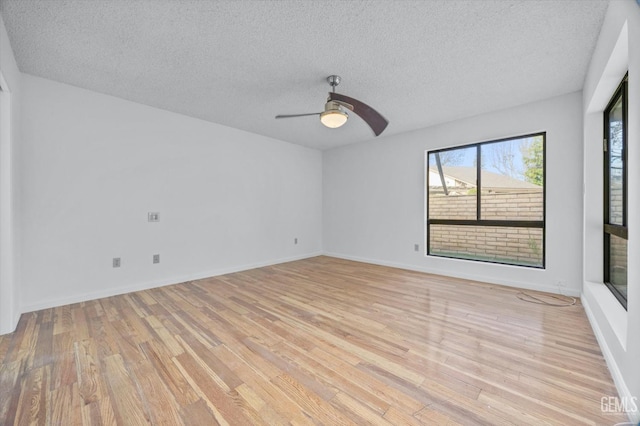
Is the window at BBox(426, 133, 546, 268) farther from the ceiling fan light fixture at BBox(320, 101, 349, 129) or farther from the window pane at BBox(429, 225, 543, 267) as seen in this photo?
the ceiling fan light fixture at BBox(320, 101, 349, 129)

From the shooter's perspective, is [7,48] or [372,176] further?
[372,176]

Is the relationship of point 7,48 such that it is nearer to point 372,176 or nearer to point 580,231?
point 372,176

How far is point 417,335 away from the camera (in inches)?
88.4

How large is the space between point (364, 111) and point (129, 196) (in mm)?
3202

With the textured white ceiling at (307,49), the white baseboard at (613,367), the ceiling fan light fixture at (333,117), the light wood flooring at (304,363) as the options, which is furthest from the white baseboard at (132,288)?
the white baseboard at (613,367)

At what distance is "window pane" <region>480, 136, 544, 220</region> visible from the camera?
3.66 metres

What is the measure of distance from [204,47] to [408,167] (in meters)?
3.65

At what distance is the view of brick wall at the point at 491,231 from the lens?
3705 mm

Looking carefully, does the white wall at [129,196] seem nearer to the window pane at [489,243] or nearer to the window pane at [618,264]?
the window pane at [489,243]

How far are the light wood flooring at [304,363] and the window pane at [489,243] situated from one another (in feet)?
3.32

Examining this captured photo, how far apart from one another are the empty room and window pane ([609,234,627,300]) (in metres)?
0.03

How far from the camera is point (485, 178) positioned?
409cm

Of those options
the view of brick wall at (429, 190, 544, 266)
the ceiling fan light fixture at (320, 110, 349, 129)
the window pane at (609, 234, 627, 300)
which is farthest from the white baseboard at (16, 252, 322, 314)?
the window pane at (609, 234, 627, 300)

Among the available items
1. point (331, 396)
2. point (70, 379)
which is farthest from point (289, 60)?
point (70, 379)
